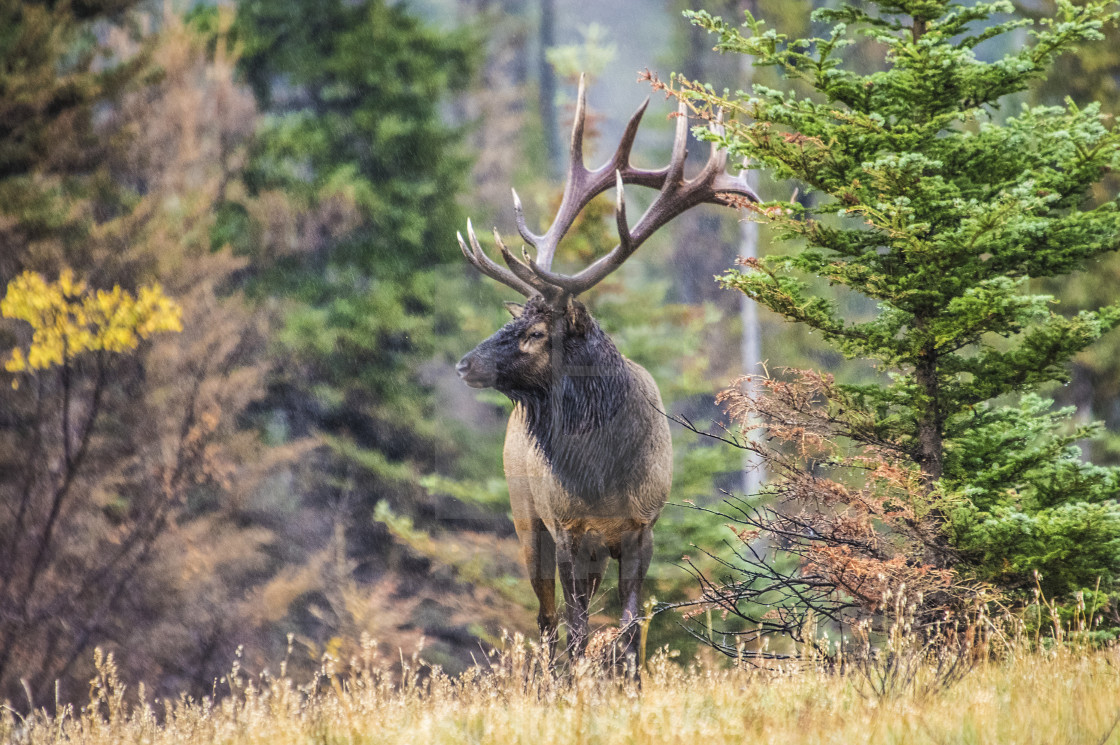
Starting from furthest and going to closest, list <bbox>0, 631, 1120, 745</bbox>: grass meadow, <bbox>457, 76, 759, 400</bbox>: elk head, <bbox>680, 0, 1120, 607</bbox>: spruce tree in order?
<bbox>457, 76, 759, 400</bbox>: elk head, <bbox>680, 0, 1120, 607</bbox>: spruce tree, <bbox>0, 631, 1120, 745</bbox>: grass meadow

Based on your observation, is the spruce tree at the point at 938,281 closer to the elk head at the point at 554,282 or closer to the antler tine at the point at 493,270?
the elk head at the point at 554,282

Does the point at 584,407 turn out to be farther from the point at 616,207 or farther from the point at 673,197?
the point at 673,197

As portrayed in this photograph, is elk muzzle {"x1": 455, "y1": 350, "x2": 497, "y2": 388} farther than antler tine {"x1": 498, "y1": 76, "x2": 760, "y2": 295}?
No

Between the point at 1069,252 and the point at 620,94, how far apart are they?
3291cm

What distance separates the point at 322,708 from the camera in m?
4.23

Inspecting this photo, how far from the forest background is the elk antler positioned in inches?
141

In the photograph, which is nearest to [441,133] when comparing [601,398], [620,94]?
[601,398]

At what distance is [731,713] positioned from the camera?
3754 mm

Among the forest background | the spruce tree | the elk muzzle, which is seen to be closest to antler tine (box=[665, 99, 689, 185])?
the spruce tree

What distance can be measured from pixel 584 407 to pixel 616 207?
1.22 m

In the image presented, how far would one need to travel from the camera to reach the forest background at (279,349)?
11.0 m

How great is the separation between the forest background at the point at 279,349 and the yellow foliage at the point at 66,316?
0.15 meters

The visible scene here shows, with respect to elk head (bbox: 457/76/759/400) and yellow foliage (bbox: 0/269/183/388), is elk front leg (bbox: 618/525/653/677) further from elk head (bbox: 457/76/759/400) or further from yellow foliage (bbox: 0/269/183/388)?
yellow foliage (bbox: 0/269/183/388)

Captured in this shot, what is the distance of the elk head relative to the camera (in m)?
5.93
